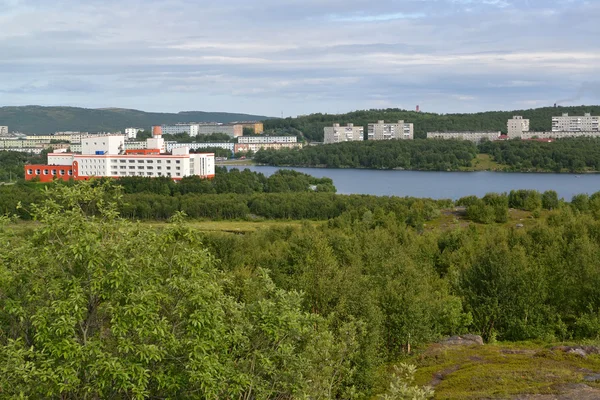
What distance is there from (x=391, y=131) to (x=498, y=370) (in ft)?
338

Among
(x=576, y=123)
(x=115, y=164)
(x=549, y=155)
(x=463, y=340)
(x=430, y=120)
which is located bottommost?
(x=463, y=340)

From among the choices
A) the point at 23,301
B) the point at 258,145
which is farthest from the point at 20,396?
the point at 258,145

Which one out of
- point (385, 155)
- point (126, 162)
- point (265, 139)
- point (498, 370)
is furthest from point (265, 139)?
point (498, 370)

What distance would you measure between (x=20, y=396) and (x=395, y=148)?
86.5 metres

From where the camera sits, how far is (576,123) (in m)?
108

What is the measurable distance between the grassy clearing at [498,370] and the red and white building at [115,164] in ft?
125

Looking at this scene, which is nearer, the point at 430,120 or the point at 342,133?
the point at 342,133

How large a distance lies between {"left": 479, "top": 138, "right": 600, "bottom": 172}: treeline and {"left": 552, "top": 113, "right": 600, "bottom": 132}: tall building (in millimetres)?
21229

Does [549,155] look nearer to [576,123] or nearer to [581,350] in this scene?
[576,123]

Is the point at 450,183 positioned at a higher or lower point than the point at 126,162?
lower

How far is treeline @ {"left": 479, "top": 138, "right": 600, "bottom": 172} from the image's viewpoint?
252ft

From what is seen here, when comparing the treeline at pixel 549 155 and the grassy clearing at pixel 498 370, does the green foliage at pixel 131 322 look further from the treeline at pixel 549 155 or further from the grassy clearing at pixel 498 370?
the treeline at pixel 549 155

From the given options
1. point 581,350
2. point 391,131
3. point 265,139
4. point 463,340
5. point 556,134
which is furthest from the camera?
point 265,139

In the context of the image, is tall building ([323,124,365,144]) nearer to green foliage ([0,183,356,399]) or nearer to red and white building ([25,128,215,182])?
red and white building ([25,128,215,182])
